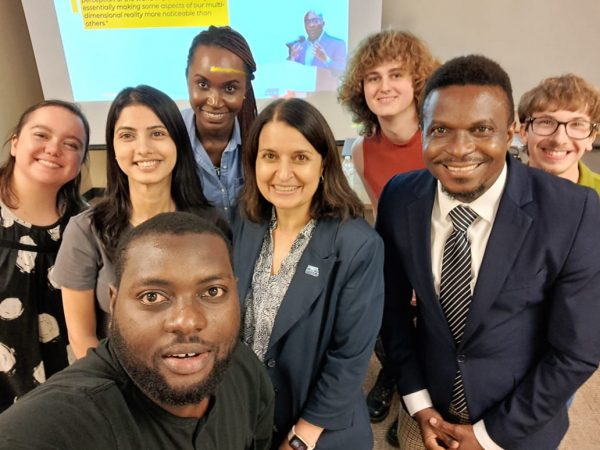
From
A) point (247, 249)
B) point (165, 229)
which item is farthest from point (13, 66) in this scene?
point (165, 229)

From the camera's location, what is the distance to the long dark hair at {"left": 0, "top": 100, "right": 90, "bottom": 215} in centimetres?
162

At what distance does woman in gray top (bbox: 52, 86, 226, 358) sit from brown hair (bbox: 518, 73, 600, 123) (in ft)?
4.47

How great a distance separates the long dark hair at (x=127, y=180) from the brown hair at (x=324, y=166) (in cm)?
24

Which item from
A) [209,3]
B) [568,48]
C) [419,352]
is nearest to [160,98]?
[419,352]

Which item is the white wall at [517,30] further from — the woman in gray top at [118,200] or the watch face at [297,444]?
the watch face at [297,444]

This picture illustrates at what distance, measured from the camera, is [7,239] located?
5.17 ft

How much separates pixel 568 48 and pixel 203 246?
12.1 ft

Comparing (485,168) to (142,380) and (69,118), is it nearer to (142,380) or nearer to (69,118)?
(142,380)

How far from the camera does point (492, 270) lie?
1.17 m

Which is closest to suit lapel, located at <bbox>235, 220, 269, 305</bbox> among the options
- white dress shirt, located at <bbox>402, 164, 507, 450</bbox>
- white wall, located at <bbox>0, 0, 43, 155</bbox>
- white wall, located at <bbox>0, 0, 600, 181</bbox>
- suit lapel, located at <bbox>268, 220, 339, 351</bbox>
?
suit lapel, located at <bbox>268, 220, 339, 351</bbox>

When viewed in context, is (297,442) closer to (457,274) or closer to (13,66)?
(457,274)

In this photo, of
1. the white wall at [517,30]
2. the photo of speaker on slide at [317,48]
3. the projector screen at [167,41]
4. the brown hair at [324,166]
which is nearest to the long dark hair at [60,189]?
the brown hair at [324,166]

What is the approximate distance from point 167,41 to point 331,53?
1.38 meters

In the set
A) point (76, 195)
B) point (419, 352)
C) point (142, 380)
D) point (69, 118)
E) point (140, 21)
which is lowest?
point (419, 352)
